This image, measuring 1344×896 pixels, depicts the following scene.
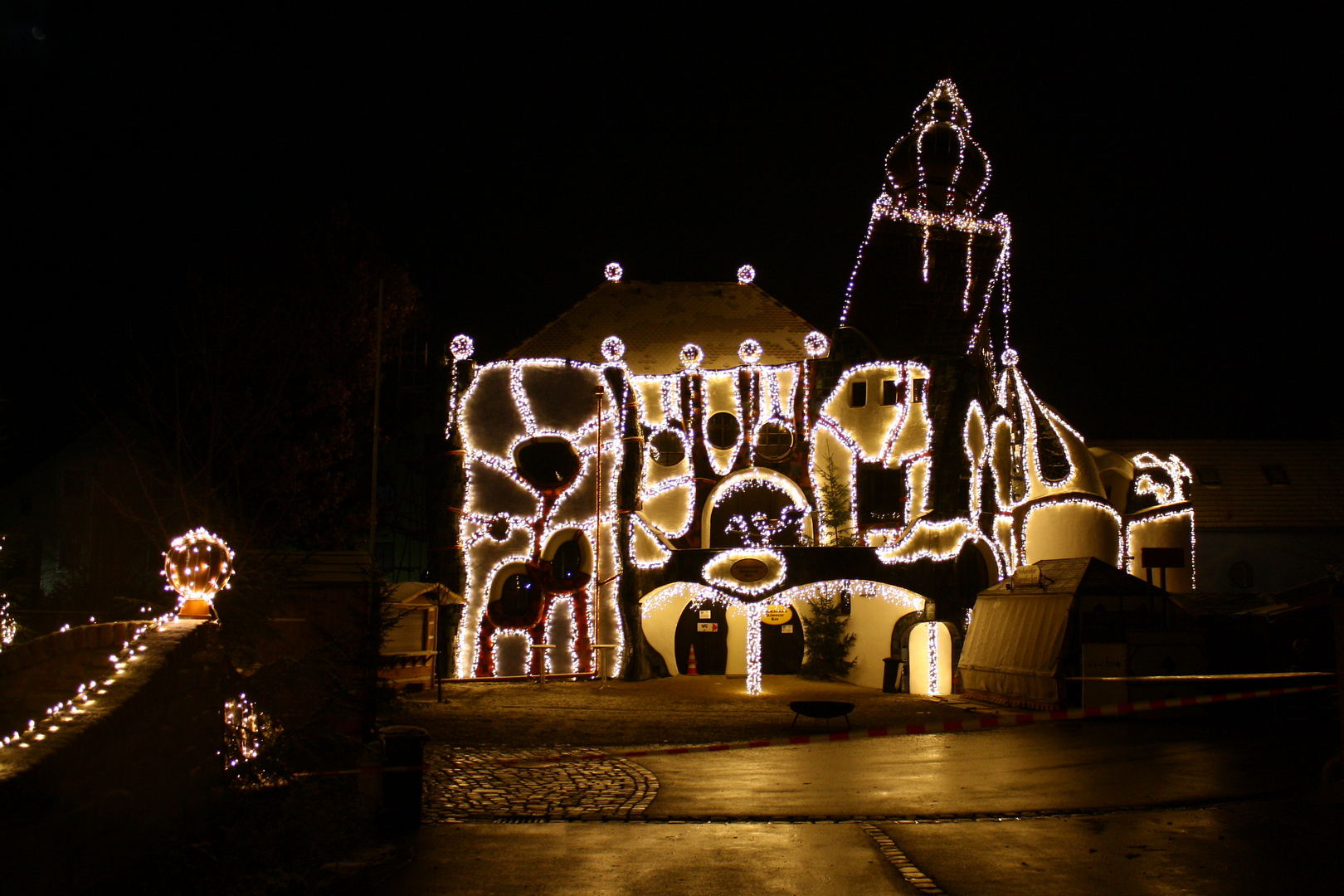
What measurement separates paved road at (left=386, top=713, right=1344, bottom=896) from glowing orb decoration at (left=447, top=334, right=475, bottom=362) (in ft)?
49.9

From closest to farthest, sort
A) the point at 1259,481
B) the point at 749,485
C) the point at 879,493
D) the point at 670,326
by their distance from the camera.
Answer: the point at 879,493 < the point at 749,485 < the point at 670,326 < the point at 1259,481

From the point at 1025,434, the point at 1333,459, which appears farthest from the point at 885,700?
the point at 1333,459

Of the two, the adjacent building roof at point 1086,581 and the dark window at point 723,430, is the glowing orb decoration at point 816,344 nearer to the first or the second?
the dark window at point 723,430

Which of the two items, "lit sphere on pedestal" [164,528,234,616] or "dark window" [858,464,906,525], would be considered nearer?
"lit sphere on pedestal" [164,528,234,616]

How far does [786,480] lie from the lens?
1112 inches

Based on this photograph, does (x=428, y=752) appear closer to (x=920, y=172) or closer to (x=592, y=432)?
(x=592, y=432)

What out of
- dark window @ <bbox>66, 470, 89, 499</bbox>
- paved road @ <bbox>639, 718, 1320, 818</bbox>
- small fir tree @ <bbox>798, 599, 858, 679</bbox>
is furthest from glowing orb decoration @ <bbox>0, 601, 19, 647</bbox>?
dark window @ <bbox>66, 470, 89, 499</bbox>

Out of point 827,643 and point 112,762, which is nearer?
point 112,762

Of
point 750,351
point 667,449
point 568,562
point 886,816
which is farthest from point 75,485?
point 886,816

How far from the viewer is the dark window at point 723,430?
2906 centimetres

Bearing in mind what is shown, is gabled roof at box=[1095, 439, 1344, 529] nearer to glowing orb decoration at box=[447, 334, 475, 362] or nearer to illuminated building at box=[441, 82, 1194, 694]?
illuminated building at box=[441, 82, 1194, 694]

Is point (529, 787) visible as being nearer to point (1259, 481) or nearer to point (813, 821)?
point (813, 821)

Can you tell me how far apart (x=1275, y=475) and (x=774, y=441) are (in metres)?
23.3

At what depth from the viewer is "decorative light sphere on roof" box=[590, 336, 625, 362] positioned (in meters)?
28.0
